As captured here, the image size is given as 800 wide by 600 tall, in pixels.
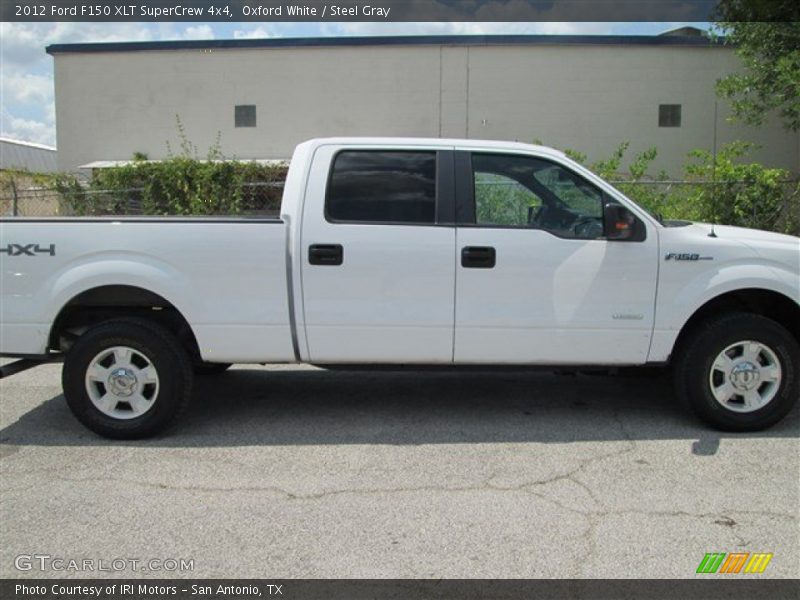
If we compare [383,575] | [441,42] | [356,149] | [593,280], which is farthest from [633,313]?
[441,42]

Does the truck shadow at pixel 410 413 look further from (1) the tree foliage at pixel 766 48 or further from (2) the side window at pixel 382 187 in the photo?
(1) the tree foliage at pixel 766 48

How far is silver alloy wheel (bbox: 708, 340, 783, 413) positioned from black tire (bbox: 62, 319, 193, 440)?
3720mm

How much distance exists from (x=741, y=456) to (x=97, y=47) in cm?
2313

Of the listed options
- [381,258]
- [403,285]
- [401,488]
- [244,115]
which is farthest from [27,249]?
[244,115]

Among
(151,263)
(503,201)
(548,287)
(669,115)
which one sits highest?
(669,115)

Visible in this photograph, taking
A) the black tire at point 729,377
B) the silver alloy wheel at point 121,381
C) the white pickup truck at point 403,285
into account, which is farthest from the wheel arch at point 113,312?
the black tire at point 729,377

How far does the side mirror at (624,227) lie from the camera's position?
459 centimetres

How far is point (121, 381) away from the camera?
4.69 meters

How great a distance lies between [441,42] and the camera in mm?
20250

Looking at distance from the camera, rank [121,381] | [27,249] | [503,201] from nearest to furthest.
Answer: [27,249] < [121,381] < [503,201]

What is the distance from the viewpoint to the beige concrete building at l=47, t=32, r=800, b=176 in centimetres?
2022

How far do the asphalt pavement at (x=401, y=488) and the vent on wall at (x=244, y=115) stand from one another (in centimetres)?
1693

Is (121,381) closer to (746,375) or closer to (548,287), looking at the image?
(548,287)

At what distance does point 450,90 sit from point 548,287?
17.1m
